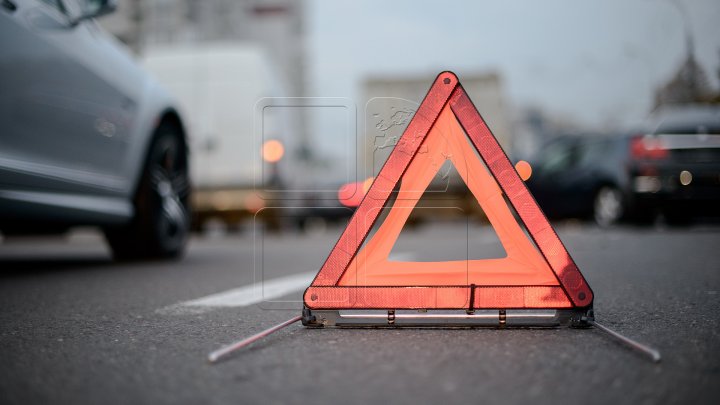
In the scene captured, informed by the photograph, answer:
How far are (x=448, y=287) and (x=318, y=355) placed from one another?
0.59 meters

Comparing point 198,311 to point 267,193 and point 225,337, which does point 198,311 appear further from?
point 267,193

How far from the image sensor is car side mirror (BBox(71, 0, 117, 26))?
474 cm

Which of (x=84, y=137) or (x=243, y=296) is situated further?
(x=84, y=137)

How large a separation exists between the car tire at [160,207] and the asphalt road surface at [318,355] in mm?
1581

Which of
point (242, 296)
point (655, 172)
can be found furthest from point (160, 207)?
point (655, 172)

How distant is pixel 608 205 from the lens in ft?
35.7

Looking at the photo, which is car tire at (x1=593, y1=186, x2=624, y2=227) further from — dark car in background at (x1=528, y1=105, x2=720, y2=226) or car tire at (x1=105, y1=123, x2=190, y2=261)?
car tire at (x1=105, y1=123, x2=190, y2=261)

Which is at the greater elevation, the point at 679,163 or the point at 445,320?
the point at 679,163

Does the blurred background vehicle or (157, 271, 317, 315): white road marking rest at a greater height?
the blurred background vehicle

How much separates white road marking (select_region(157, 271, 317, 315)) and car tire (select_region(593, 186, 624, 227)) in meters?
7.13

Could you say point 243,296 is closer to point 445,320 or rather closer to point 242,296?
point 242,296

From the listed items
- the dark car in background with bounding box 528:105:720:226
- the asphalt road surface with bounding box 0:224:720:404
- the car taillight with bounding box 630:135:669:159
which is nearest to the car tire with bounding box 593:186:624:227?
the dark car in background with bounding box 528:105:720:226

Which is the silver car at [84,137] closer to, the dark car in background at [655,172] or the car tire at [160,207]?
the car tire at [160,207]

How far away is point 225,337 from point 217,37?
48.7 meters
